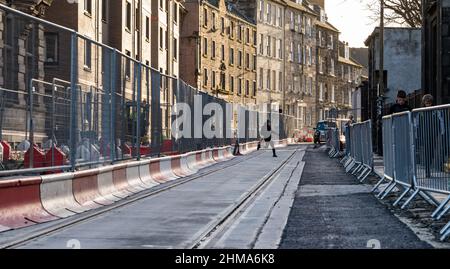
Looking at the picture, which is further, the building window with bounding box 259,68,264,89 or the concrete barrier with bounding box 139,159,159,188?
the building window with bounding box 259,68,264,89

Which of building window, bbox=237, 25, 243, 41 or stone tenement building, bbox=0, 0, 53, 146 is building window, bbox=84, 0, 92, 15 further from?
building window, bbox=237, 25, 243, 41

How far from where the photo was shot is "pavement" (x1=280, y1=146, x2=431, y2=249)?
908 cm

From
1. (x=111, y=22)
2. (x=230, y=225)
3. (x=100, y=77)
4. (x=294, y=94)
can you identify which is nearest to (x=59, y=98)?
(x=100, y=77)

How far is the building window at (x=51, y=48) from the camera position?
12.0 meters

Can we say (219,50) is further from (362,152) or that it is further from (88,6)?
(362,152)

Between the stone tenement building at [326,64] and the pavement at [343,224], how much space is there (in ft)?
315

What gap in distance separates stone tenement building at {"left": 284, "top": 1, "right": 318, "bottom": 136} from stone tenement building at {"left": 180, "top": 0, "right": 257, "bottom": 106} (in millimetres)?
9254

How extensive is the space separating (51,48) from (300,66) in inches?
3782

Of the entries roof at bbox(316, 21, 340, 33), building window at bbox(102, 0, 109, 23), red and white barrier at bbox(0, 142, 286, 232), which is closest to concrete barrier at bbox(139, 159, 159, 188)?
red and white barrier at bbox(0, 142, 286, 232)

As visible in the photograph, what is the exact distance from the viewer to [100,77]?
15125 millimetres

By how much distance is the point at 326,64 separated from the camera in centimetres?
11644

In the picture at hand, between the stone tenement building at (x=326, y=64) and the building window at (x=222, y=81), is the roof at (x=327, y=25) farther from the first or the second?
the building window at (x=222, y=81)
